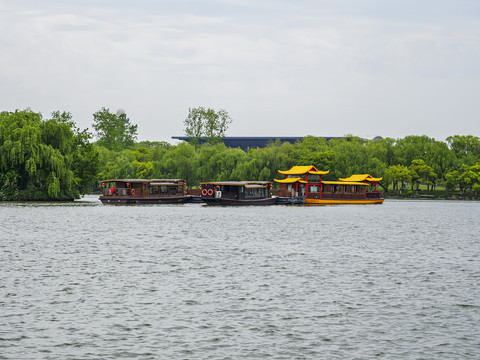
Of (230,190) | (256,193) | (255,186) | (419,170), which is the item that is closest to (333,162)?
(419,170)

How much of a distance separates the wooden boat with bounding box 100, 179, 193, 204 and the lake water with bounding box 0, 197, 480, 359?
46.8 meters

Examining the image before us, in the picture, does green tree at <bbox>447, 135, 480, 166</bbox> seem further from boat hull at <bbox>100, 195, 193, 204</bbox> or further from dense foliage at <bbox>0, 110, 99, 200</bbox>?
dense foliage at <bbox>0, 110, 99, 200</bbox>

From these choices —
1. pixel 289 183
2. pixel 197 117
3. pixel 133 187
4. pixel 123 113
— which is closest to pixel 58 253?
pixel 133 187

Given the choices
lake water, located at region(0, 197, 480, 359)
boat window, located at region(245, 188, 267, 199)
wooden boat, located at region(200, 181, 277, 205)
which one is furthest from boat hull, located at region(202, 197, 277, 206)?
lake water, located at region(0, 197, 480, 359)

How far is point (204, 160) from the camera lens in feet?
364

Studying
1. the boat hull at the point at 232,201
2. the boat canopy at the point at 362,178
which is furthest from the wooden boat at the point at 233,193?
the boat canopy at the point at 362,178

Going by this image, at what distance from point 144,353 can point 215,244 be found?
2311cm

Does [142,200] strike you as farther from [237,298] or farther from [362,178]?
[237,298]

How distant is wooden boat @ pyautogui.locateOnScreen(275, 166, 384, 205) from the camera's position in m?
Result: 94.1

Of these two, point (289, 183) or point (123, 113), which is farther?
point (123, 113)

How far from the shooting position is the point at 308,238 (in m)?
42.2

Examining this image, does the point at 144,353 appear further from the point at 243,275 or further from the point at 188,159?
the point at 188,159

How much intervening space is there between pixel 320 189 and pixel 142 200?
2547cm

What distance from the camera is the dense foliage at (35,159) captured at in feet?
243
